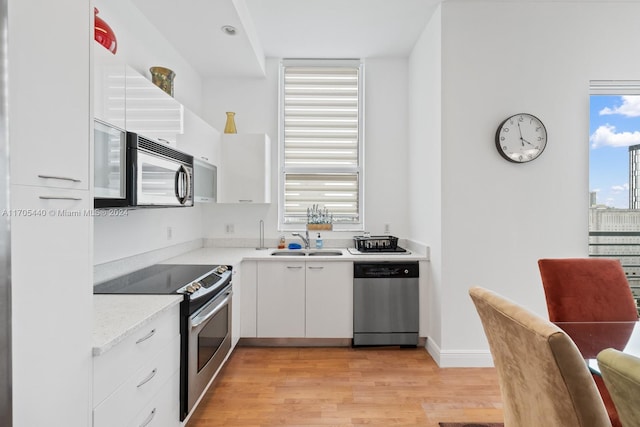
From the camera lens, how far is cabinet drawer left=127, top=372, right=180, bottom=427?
142 cm

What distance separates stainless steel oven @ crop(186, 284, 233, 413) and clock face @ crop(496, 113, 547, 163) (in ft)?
7.98

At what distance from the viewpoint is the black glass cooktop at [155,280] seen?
1.84m

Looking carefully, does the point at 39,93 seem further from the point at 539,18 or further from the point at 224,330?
the point at 539,18

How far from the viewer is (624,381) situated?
24.6 inches

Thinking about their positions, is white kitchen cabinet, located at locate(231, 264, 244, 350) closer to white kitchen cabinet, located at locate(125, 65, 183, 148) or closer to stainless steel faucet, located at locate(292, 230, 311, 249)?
stainless steel faucet, located at locate(292, 230, 311, 249)

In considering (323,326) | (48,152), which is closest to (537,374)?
(48,152)

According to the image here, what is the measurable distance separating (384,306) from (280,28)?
8.88ft

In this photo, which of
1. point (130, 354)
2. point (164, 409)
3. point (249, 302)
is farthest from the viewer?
point (249, 302)

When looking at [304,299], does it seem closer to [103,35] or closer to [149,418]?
[149,418]

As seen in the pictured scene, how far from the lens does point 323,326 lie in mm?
3066

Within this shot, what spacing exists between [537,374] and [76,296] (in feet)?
4.51

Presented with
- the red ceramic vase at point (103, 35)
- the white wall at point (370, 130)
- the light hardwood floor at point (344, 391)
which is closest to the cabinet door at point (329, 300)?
the light hardwood floor at point (344, 391)

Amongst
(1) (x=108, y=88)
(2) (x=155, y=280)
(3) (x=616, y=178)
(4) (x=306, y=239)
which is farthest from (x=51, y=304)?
(3) (x=616, y=178)

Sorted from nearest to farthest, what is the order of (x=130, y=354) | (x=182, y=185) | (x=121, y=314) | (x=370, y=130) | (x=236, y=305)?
(x=130, y=354)
(x=121, y=314)
(x=182, y=185)
(x=236, y=305)
(x=370, y=130)
